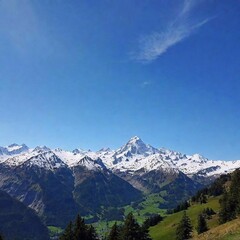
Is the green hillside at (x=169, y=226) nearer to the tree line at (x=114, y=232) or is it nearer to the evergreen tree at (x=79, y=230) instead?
the tree line at (x=114, y=232)

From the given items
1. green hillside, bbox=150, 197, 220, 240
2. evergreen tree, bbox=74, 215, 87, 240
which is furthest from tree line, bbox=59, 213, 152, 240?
green hillside, bbox=150, 197, 220, 240

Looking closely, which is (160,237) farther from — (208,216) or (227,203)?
(227,203)

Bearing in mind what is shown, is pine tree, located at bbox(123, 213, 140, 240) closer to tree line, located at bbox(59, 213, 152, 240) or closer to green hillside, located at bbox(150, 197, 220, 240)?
tree line, located at bbox(59, 213, 152, 240)

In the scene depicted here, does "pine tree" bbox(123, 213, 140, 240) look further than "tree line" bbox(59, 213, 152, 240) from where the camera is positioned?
No

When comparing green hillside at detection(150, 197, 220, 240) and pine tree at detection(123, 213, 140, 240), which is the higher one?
green hillside at detection(150, 197, 220, 240)

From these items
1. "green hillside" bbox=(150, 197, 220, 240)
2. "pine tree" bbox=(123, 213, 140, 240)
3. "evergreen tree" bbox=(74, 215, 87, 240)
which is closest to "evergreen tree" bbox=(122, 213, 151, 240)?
"pine tree" bbox=(123, 213, 140, 240)

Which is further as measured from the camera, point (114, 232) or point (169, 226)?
point (169, 226)

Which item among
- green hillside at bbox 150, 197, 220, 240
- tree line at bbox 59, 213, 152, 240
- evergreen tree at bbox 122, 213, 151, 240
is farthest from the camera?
green hillside at bbox 150, 197, 220, 240

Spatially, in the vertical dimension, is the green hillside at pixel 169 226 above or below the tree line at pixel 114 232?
above

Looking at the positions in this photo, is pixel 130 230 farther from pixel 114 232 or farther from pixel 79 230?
pixel 79 230

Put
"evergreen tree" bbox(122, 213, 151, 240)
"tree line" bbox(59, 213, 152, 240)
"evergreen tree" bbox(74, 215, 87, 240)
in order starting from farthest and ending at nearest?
"evergreen tree" bbox(74, 215, 87, 240) → "tree line" bbox(59, 213, 152, 240) → "evergreen tree" bbox(122, 213, 151, 240)

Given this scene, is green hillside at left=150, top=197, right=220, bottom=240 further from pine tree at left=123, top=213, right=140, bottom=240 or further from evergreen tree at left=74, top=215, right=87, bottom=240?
evergreen tree at left=74, top=215, right=87, bottom=240

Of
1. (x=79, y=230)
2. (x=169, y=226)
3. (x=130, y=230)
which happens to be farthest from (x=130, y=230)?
(x=169, y=226)

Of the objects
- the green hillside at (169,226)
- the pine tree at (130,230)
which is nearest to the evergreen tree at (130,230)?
the pine tree at (130,230)
